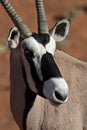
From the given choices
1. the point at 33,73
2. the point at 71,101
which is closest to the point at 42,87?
the point at 33,73

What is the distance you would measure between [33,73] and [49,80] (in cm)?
36

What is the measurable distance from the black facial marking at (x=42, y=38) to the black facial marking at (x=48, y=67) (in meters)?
0.18

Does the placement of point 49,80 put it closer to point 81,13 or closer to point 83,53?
point 83,53

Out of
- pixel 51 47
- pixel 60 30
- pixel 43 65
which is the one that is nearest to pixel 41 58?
pixel 43 65

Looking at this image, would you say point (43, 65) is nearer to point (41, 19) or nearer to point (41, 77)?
point (41, 77)

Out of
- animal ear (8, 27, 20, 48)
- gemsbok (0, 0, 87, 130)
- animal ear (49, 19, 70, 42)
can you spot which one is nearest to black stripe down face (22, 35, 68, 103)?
gemsbok (0, 0, 87, 130)

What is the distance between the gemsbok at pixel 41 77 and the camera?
7.12 m

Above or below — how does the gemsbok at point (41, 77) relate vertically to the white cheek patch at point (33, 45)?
below

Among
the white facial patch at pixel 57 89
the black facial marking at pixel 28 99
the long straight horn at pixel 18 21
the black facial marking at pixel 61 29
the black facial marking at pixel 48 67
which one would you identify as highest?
the long straight horn at pixel 18 21

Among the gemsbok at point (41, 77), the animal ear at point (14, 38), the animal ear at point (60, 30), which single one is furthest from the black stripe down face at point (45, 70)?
the animal ear at point (60, 30)

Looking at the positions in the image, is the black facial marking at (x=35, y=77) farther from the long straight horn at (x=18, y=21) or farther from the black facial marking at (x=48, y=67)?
the long straight horn at (x=18, y=21)

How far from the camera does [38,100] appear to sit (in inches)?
300

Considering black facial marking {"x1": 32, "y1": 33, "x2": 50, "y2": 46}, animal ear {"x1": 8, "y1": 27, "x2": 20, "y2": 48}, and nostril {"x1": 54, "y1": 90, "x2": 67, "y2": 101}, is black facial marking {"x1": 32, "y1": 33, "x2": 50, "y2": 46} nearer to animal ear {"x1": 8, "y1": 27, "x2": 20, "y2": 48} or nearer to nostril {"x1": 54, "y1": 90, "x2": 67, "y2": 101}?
animal ear {"x1": 8, "y1": 27, "x2": 20, "y2": 48}

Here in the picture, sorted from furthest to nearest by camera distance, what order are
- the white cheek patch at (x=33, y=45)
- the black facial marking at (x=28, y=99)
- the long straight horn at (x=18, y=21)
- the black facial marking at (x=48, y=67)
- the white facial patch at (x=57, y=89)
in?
the black facial marking at (x=28, y=99)
the long straight horn at (x=18, y=21)
the white cheek patch at (x=33, y=45)
the black facial marking at (x=48, y=67)
the white facial patch at (x=57, y=89)
